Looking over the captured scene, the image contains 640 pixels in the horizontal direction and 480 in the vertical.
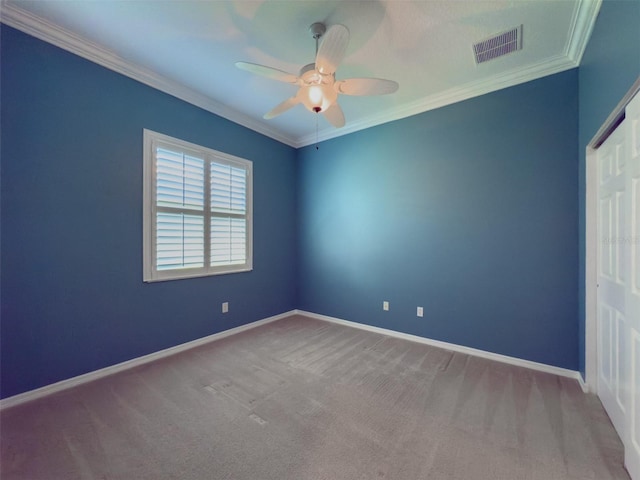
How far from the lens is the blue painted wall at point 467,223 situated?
94.1 inches

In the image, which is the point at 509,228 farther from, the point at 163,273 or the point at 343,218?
the point at 163,273

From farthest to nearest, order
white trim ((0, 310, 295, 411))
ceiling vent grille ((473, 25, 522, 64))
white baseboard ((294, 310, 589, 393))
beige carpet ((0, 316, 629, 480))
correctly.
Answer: white baseboard ((294, 310, 589, 393)), ceiling vent grille ((473, 25, 522, 64)), white trim ((0, 310, 295, 411)), beige carpet ((0, 316, 629, 480))

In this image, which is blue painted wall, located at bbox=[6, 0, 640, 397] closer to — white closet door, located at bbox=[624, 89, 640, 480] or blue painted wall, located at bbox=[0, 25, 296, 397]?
blue painted wall, located at bbox=[0, 25, 296, 397]

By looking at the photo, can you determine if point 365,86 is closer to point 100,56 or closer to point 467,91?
point 467,91

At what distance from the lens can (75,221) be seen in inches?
86.7

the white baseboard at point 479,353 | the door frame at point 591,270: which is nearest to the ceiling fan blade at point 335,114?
the door frame at point 591,270

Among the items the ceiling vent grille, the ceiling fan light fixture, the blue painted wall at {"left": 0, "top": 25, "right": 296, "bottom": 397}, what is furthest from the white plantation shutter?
the ceiling vent grille

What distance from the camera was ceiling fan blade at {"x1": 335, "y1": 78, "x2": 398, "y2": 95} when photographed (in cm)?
188

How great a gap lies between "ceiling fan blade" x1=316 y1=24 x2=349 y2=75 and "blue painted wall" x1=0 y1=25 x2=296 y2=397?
1.99 m

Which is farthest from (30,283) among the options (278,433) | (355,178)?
(355,178)

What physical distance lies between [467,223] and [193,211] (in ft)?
10.4

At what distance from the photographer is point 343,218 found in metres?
3.86

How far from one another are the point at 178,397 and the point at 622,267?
3.26 meters

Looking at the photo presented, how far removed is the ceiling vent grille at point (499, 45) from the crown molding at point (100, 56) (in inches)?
109
